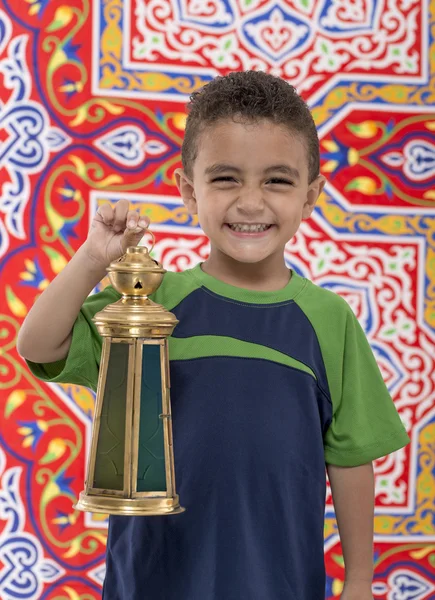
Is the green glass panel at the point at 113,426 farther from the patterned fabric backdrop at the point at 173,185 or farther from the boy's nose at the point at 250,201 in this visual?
the patterned fabric backdrop at the point at 173,185

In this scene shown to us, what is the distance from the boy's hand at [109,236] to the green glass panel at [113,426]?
0.10 m

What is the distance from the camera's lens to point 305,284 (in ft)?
3.11

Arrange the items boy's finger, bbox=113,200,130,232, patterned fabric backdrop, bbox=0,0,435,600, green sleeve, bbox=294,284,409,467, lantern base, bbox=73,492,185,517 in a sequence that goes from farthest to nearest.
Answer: patterned fabric backdrop, bbox=0,0,435,600 < green sleeve, bbox=294,284,409,467 < boy's finger, bbox=113,200,130,232 < lantern base, bbox=73,492,185,517

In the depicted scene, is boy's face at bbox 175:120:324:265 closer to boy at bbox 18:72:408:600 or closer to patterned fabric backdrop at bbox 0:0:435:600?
boy at bbox 18:72:408:600

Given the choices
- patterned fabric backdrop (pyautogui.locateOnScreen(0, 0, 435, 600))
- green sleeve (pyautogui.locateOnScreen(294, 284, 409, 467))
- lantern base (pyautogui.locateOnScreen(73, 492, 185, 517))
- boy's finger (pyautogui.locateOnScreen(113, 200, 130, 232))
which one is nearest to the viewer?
lantern base (pyautogui.locateOnScreen(73, 492, 185, 517))

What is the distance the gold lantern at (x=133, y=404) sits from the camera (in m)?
0.73

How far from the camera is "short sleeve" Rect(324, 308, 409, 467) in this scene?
0.92 m

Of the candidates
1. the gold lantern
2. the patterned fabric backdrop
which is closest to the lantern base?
the gold lantern

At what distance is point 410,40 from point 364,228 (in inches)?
12.7

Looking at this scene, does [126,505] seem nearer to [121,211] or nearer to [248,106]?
[121,211]

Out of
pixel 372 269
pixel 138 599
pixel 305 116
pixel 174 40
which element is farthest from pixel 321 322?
pixel 174 40

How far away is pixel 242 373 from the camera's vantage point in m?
0.87

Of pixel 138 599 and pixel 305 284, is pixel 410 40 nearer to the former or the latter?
pixel 305 284

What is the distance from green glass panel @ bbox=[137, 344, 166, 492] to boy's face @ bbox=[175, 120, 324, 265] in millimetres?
172
